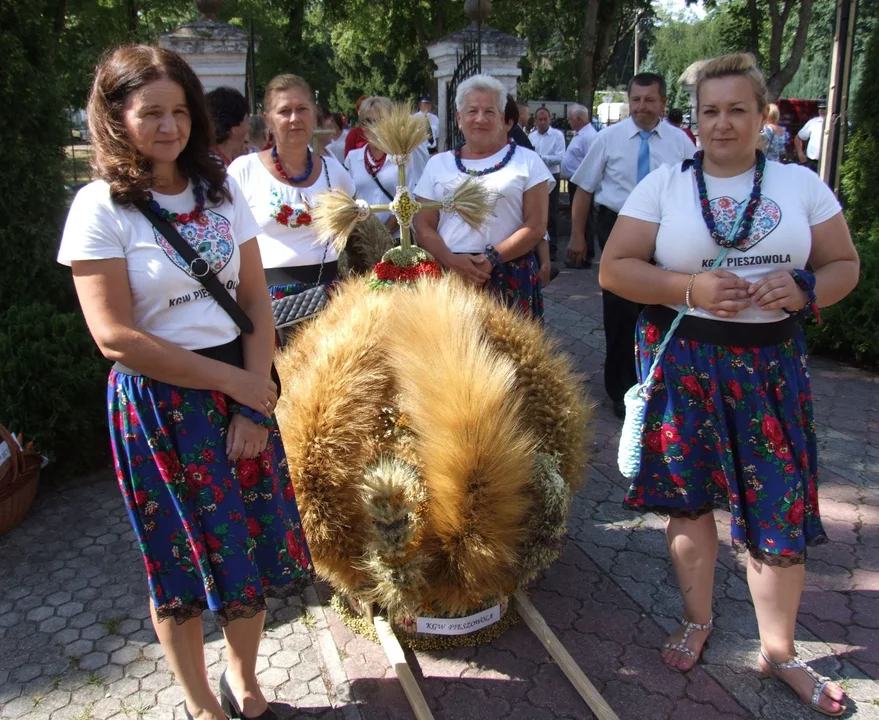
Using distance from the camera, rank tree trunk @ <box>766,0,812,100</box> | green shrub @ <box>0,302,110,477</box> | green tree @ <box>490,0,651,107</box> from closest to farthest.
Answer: green shrub @ <box>0,302,110,477</box> < tree trunk @ <box>766,0,812,100</box> < green tree @ <box>490,0,651,107</box>

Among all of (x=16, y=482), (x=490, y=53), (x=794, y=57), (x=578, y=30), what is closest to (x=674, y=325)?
(x=16, y=482)

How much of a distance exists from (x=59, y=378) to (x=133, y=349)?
99.1 inches

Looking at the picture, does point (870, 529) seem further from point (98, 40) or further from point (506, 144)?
point (98, 40)

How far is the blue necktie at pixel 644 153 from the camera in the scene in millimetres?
4891

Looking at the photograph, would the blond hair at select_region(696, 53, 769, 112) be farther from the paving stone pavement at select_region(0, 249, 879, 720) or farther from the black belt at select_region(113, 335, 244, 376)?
the paving stone pavement at select_region(0, 249, 879, 720)

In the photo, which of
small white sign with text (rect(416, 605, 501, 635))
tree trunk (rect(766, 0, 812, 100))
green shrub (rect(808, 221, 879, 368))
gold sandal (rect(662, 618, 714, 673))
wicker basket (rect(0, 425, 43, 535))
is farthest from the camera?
tree trunk (rect(766, 0, 812, 100))

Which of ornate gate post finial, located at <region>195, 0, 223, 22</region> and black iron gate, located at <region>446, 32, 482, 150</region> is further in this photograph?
black iron gate, located at <region>446, 32, 482, 150</region>

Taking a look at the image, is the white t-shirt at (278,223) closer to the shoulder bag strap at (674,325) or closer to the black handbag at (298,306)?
the black handbag at (298,306)

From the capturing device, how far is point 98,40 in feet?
38.8

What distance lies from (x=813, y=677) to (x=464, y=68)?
797 cm

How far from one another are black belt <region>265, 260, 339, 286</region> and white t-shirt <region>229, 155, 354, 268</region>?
2 centimetres

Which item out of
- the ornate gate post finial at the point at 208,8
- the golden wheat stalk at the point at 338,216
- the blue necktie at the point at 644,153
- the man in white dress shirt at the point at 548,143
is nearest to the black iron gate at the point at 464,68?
the man in white dress shirt at the point at 548,143

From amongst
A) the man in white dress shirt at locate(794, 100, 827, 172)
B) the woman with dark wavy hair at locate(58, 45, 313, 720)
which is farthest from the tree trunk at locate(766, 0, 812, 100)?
the woman with dark wavy hair at locate(58, 45, 313, 720)

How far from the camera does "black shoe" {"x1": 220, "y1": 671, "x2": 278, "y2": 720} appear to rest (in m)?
2.34
